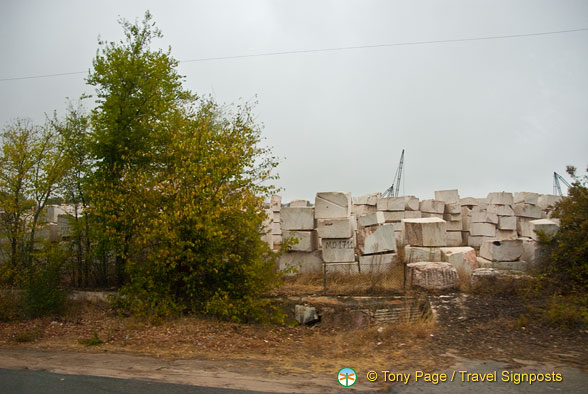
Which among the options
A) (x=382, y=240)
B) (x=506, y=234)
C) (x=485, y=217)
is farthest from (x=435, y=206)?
(x=382, y=240)

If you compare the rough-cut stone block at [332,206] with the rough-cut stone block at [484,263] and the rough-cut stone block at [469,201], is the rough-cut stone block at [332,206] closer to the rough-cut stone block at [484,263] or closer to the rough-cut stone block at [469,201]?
the rough-cut stone block at [484,263]

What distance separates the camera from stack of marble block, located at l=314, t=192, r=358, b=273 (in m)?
15.2

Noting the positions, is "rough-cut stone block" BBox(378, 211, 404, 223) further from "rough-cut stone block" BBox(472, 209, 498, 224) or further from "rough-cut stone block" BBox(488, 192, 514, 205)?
"rough-cut stone block" BBox(488, 192, 514, 205)

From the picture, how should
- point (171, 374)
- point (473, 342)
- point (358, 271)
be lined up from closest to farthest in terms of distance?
point (171, 374)
point (473, 342)
point (358, 271)

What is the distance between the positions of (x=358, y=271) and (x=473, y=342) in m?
Answer: 6.48

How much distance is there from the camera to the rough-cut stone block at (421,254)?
15406 mm

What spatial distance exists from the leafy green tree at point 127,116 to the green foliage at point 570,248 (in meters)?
10.5

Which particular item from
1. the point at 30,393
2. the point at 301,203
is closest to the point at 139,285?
the point at 30,393

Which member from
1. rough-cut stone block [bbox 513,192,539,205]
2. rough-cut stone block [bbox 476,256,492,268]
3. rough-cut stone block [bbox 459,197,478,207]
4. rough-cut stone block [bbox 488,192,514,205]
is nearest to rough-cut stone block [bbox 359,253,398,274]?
rough-cut stone block [bbox 476,256,492,268]

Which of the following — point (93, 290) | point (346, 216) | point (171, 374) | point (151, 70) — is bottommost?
point (171, 374)

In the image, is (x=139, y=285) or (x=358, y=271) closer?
(x=139, y=285)

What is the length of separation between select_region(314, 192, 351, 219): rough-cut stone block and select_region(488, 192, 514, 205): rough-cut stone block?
1254 centimetres

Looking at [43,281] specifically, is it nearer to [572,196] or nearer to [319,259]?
[319,259]

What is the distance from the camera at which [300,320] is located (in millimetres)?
11961
